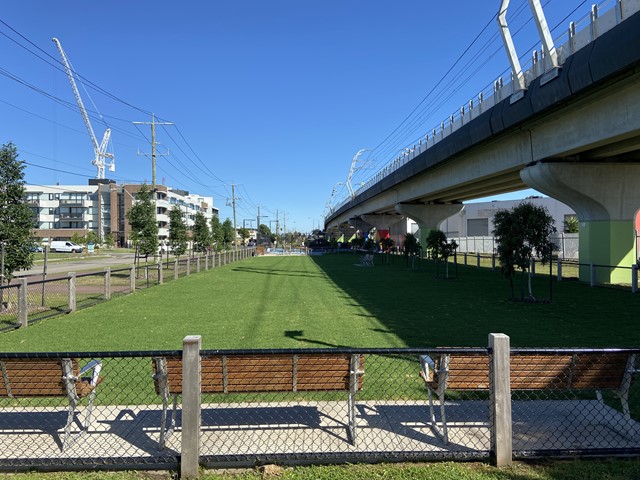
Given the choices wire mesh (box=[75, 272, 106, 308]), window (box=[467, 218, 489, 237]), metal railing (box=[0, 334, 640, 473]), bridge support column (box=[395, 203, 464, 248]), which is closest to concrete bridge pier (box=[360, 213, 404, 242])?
window (box=[467, 218, 489, 237])

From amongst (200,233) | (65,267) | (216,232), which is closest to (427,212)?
(216,232)

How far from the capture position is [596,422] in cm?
474

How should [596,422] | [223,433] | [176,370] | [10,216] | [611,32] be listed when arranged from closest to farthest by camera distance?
[176,370] → [223,433] → [596,422] → [611,32] → [10,216]

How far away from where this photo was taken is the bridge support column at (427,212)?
45438 mm

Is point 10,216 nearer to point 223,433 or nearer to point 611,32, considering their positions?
point 223,433

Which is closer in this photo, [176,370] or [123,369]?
[176,370]

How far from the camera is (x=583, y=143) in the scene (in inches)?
593

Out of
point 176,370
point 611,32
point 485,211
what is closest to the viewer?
point 176,370

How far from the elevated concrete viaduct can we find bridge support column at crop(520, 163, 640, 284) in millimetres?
40

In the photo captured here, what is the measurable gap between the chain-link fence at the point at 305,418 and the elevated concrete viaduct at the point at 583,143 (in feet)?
32.6

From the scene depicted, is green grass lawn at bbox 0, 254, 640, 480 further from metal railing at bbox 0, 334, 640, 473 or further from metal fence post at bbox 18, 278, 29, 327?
metal fence post at bbox 18, 278, 29, 327

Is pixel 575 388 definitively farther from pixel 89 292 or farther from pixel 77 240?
pixel 77 240

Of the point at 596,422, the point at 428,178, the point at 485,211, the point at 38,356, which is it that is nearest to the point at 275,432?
the point at 38,356

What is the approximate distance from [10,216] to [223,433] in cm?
1142
